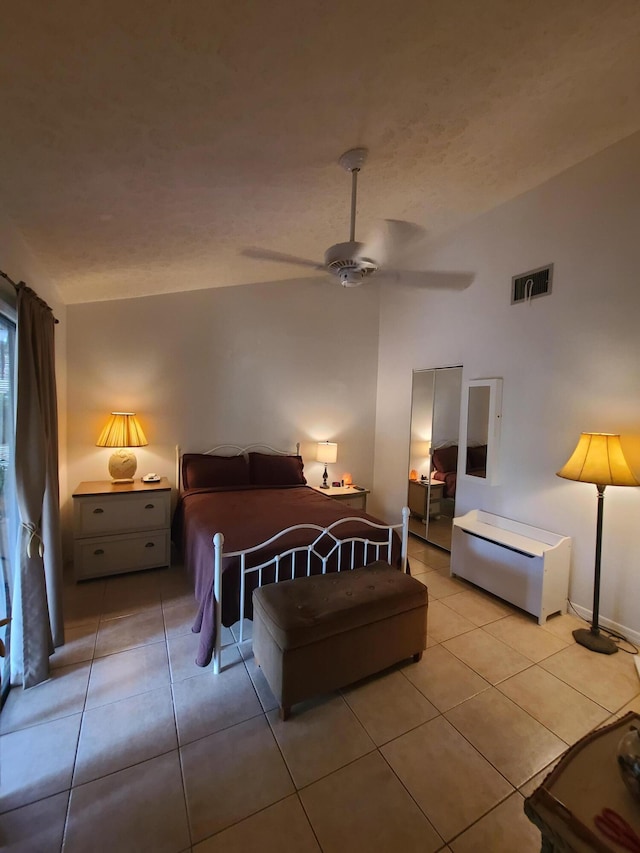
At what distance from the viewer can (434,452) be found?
12.8 feet

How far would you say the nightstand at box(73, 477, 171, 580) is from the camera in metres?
2.92

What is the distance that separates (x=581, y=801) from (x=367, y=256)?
227 cm

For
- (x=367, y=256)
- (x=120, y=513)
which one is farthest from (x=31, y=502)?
(x=367, y=256)

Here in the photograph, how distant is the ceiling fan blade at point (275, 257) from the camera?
9.32ft

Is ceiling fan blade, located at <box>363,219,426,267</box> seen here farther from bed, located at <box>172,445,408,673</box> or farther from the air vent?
bed, located at <box>172,445,408,673</box>

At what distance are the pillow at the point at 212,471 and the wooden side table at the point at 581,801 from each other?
3080 mm

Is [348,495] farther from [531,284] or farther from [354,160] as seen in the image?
[354,160]

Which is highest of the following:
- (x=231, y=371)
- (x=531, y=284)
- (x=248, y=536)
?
(x=531, y=284)

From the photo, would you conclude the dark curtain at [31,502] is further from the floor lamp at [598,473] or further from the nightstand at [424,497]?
the nightstand at [424,497]

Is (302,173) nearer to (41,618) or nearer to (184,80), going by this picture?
(184,80)

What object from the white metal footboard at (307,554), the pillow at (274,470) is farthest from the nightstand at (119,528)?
the white metal footboard at (307,554)

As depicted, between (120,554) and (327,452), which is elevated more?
(327,452)

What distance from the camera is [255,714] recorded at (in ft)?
5.74

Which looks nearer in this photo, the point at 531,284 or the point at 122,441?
the point at 531,284
